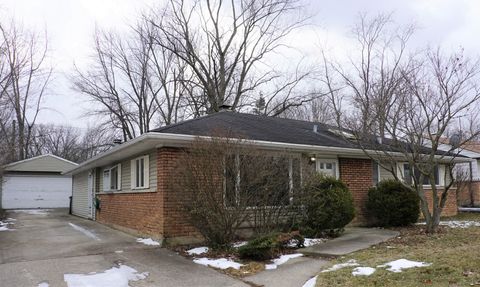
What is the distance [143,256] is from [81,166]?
1026 cm

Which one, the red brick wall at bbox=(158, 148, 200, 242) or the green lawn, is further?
the red brick wall at bbox=(158, 148, 200, 242)

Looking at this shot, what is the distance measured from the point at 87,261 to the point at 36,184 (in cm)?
2206

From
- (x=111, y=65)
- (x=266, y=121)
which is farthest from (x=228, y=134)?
(x=111, y=65)

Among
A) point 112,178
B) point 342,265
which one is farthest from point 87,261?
point 112,178

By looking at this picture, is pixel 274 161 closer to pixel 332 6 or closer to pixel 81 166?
pixel 332 6

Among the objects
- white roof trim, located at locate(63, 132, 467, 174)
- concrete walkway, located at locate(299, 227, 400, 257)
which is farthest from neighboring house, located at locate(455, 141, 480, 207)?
concrete walkway, located at locate(299, 227, 400, 257)

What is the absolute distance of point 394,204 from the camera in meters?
12.6

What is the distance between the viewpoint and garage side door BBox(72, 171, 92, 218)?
19109mm

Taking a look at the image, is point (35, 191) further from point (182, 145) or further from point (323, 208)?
point (323, 208)

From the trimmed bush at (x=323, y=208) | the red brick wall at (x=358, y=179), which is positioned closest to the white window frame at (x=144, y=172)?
the trimmed bush at (x=323, y=208)

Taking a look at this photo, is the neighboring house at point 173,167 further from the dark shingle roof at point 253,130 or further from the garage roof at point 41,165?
the garage roof at point 41,165

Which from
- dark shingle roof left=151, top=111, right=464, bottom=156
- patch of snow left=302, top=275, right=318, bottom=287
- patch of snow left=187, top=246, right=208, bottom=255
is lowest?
patch of snow left=302, top=275, right=318, bottom=287

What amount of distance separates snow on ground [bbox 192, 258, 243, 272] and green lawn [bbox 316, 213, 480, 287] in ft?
5.51

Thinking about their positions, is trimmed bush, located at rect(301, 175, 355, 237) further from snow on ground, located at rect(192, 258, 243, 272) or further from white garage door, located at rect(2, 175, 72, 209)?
white garage door, located at rect(2, 175, 72, 209)
